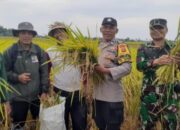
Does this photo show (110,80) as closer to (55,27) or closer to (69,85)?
(69,85)

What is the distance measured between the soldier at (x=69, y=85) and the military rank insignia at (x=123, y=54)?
1.87 feet

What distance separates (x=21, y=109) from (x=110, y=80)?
51.6 inches

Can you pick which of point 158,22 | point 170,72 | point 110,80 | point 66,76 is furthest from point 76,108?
point 158,22

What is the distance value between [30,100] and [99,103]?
0.98m

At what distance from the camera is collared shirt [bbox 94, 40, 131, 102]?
18.4ft

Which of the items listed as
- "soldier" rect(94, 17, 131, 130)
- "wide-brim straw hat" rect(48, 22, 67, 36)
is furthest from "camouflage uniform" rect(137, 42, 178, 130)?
"wide-brim straw hat" rect(48, 22, 67, 36)

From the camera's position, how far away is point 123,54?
561 cm

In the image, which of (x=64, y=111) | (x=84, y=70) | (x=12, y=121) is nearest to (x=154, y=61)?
(x=84, y=70)

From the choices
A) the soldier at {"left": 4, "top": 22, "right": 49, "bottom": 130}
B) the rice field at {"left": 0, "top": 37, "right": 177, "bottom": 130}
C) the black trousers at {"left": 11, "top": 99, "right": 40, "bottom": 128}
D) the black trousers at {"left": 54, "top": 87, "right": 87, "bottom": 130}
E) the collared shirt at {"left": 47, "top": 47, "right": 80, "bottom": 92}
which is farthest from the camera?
the rice field at {"left": 0, "top": 37, "right": 177, "bottom": 130}

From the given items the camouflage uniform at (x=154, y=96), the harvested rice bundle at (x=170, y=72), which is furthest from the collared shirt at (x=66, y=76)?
the harvested rice bundle at (x=170, y=72)

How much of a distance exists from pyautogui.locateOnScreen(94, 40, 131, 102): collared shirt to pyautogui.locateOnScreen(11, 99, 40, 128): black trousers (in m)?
0.97

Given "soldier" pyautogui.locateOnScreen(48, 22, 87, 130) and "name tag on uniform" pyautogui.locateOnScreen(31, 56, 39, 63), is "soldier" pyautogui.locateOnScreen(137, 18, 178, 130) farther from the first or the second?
"name tag on uniform" pyautogui.locateOnScreen(31, 56, 39, 63)

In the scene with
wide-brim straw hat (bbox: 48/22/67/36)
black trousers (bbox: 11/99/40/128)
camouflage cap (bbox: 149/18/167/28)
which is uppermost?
camouflage cap (bbox: 149/18/167/28)

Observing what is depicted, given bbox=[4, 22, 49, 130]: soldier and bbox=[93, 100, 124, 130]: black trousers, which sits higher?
bbox=[4, 22, 49, 130]: soldier
